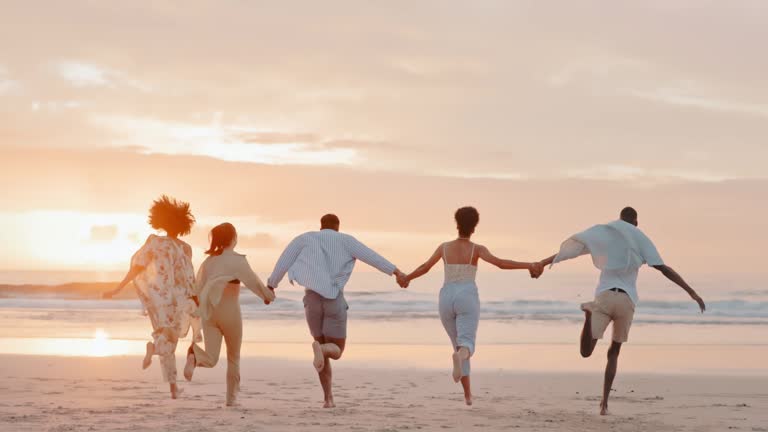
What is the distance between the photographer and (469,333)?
10531mm

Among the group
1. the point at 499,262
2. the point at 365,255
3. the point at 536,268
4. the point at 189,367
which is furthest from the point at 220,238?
the point at 536,268

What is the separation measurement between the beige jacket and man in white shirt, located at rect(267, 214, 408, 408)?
9.9 inches

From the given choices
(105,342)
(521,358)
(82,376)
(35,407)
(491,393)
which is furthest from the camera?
(105,342)

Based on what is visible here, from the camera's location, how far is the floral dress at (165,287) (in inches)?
436

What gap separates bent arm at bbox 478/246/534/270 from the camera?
10.6 metres

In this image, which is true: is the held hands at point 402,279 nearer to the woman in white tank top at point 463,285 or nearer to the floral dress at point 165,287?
the woman in white tank top at point 463,285

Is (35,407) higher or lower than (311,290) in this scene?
lower

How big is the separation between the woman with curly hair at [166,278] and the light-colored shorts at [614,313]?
435 centimetres

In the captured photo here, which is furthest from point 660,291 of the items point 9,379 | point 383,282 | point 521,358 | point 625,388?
point 9,379

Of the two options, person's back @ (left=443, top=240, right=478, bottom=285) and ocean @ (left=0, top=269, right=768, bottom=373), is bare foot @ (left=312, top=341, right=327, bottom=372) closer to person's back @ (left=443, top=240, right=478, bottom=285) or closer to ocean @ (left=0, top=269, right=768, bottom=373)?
person's back @ (left=443, top=240, right=478, bottom=285)

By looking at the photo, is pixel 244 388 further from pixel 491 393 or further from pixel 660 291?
pixel 660 291

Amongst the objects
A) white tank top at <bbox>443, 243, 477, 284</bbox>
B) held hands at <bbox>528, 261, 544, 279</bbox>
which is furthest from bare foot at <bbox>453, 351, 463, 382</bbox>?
held hands at <bbox>528, 261, 544, 279</bbox>

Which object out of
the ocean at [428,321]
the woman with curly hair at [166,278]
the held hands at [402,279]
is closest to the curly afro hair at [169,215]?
the woman with curly hair at [166,278]

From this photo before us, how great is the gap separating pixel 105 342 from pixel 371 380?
8.17 meters
